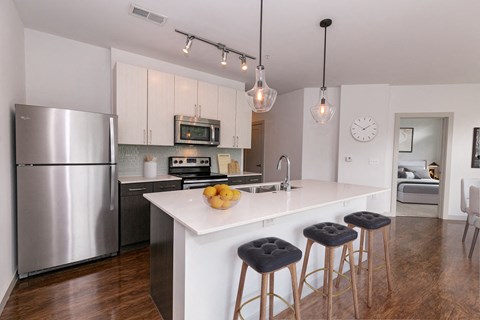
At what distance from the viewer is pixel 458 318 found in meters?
1.83

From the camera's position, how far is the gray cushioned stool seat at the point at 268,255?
1342 millimetres

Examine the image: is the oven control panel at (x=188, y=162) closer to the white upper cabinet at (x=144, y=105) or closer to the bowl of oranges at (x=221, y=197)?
the white upper cabinet at (x=144, y=105)

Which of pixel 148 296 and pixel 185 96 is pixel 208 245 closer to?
pixel 148 296

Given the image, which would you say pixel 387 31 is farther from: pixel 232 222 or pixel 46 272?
pixel 46 272

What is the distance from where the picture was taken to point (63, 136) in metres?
2.32

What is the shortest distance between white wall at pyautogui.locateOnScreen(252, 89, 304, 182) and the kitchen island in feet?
10.4

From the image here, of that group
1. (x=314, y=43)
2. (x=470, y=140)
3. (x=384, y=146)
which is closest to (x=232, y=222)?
(x=314, y=43)

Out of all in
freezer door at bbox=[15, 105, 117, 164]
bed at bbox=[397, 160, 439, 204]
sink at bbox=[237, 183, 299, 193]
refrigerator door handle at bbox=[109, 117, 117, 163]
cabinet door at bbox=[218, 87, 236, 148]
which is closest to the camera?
freezer door at bbox=[15, 105, 117, 164]

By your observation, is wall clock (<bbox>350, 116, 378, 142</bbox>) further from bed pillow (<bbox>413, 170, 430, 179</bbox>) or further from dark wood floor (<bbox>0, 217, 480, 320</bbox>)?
bed pillow (<bbox>413, 170, 430, 179</bbox>)

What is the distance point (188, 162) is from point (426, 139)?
7.86m

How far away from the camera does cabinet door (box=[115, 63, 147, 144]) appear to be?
299 centimetres

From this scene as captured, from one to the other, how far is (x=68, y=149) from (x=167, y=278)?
1.70 metres

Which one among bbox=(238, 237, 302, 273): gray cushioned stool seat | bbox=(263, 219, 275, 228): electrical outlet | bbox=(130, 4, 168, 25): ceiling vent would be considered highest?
bbox=(130, 4, 168, 25): ceiling vent

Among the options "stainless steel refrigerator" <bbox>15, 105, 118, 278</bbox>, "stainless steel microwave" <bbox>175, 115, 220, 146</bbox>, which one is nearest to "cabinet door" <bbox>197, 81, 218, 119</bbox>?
"stainless steel microwave" <bbox>175, 115, 220, 146</bbox>
